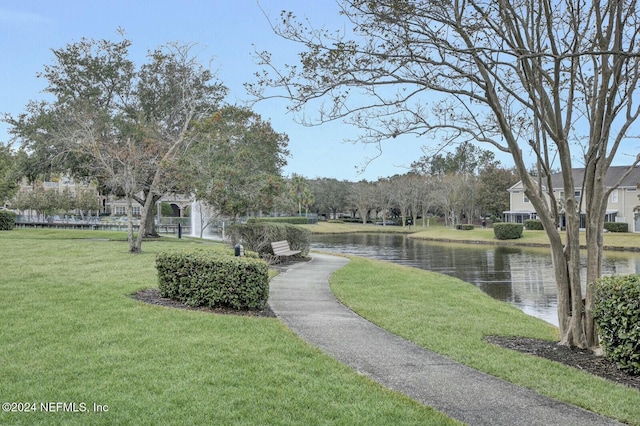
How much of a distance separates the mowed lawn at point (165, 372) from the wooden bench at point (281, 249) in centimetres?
817

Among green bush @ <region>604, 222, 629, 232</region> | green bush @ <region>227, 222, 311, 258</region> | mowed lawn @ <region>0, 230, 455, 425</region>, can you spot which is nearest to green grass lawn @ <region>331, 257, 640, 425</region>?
mowed lawn @ <region>0, 230, 455, 425</region>

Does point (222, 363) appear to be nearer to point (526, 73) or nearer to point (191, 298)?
point (191, 298)

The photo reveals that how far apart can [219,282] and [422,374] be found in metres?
4.11

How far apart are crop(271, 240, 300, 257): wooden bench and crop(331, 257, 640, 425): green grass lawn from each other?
2.44m

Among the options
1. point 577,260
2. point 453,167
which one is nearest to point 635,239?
point 577,260

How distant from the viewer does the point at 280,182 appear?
1908 cm

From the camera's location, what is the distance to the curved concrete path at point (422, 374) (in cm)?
442

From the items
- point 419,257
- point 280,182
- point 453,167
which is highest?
point 453,167

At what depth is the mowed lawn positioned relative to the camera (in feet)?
13.7

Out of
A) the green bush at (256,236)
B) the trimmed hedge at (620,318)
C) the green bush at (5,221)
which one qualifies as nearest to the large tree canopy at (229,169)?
the green bush at (256,236)

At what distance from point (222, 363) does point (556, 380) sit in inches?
138

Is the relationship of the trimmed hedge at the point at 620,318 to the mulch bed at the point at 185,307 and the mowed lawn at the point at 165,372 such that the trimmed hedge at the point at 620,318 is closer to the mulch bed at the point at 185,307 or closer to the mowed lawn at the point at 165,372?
the mowed lawn at the point at 165,372

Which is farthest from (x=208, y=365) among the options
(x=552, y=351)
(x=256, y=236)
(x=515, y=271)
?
(x=515, y=271)

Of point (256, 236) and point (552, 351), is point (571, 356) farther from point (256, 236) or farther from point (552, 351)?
point (256, 236)
